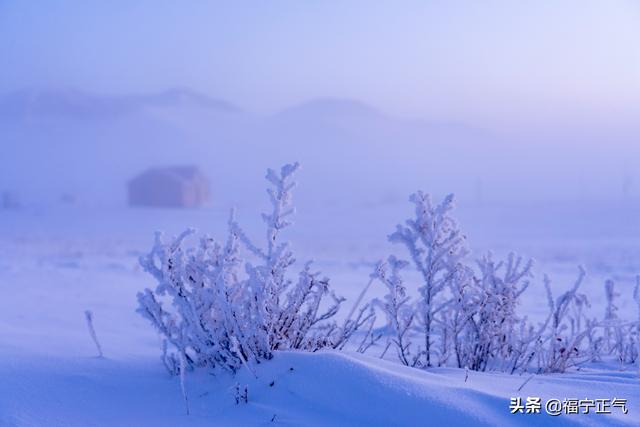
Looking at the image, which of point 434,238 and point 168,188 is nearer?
point 434,238

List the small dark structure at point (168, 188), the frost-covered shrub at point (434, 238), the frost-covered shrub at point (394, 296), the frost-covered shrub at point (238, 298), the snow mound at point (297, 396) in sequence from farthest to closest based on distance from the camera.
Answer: the small dark structure at point (168, 188) → the frost-covered shrub at point (434, 238) → the frost-covered shrub at point (394, 296) → the frost-covered shrub at point (238, 298) → the snow mound at point (297, 396)

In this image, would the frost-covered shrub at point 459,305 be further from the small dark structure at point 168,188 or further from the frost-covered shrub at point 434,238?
the small dark structure at point 168,188

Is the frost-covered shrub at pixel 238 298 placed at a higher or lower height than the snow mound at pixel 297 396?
higher

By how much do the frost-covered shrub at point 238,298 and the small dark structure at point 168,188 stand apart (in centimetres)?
4560

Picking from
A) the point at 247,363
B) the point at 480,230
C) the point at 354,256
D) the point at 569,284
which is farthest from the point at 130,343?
the point at 480,230

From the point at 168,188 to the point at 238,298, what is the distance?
4624 centimetres

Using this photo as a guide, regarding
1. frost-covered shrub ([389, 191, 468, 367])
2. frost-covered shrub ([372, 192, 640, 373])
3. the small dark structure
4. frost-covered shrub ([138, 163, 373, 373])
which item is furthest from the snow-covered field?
the small dark structure

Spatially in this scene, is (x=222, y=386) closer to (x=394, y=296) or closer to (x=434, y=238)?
(x=394, y=296)

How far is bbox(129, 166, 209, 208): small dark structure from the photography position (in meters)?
47.8

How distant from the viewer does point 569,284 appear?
11.7m

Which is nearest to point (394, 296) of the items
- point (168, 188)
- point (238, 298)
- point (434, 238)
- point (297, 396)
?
point (434, 238)

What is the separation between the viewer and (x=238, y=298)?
3158 mm

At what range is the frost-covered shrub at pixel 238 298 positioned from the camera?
2906 millimetres

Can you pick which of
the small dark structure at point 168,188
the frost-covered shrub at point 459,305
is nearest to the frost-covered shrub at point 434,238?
the frost-covered shrub at point 459,305
